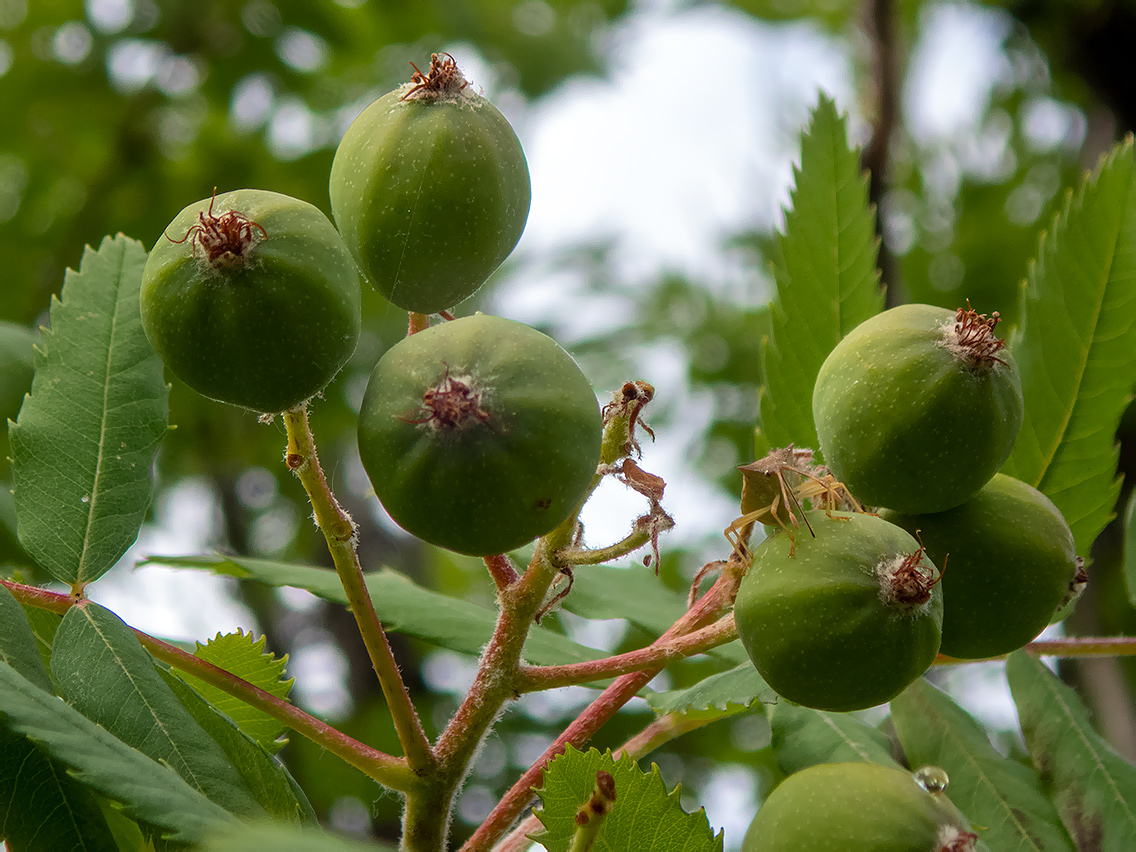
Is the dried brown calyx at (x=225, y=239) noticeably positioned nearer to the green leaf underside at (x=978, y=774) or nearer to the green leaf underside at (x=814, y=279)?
the green leaf underside at (x=814, y=279)

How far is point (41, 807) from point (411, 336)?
64 centimetres

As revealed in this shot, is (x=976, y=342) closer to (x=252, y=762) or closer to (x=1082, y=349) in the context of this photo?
(x=1082, y=349)

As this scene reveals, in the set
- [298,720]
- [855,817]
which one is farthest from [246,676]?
[855,817]

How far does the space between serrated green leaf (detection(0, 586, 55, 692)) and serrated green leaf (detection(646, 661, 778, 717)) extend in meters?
0.74

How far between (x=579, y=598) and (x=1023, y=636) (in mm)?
762

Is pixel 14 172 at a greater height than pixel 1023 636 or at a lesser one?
greater

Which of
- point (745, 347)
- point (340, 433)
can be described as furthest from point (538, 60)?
point (340, 433)

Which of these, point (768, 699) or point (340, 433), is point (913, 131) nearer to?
point (340, 433)

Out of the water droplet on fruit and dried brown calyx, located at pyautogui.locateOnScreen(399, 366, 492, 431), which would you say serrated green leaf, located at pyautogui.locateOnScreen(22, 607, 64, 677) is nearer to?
dried brown calyx, located at pyautogui.locateOnScreen(399, 366, 492, 431)

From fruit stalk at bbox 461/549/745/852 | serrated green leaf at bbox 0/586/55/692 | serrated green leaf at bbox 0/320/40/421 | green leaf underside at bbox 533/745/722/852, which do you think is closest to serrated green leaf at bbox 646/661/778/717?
fruit stalk at bbox 461/549/745/852

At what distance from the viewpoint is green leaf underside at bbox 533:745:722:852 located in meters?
1.17

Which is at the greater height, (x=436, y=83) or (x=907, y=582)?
(x=436, y=83)

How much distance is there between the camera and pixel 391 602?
66.4 inches

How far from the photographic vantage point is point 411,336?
1.17m
